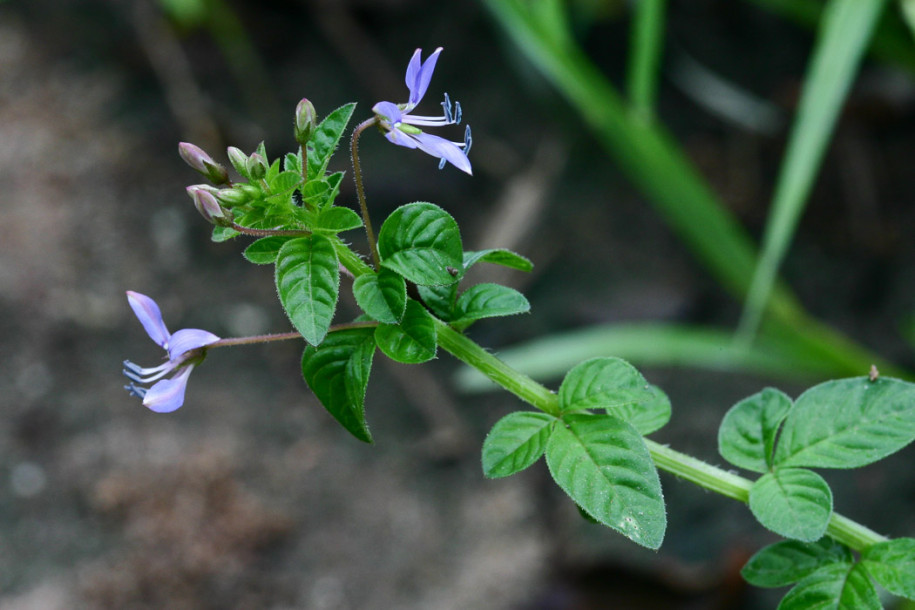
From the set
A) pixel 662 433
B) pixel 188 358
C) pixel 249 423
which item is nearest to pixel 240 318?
pixel 249 423

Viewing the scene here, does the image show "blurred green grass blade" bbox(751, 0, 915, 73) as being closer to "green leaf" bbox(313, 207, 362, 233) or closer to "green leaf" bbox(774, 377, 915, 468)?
"green leaf" bbox(774, 377, 915, 468)

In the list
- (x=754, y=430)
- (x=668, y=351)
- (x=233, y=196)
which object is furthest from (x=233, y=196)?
(x=668, y=351)

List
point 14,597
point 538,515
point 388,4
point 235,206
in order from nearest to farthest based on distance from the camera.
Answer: point 235,206, point 14,597, point 538,515, point 388,4

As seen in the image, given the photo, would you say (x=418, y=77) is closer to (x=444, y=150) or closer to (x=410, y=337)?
(x=444, y=150)

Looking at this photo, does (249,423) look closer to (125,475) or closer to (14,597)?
(125,475)

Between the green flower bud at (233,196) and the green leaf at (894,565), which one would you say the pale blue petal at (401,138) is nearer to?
the green flower bud at (233,196)

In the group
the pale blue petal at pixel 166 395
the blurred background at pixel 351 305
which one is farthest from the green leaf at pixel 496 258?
the blurred background at pixel 351 305
